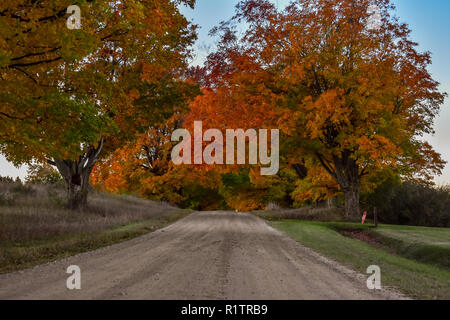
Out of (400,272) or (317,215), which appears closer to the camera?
(400,272)

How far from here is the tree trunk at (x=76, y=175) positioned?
19.8m

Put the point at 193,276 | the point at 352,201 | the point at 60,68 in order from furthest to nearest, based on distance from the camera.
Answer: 1. the point at 352,201
2. the point at 60,68
3. the point at 193,276

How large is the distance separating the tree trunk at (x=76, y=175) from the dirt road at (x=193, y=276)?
984cm

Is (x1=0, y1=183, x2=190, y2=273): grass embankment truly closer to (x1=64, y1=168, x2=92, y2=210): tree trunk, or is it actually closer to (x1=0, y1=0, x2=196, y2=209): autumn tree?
(x1=64, y1=168, x2=92, y2=210): tree trunk

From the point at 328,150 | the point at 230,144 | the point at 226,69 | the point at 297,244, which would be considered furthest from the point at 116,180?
the point at 297,244

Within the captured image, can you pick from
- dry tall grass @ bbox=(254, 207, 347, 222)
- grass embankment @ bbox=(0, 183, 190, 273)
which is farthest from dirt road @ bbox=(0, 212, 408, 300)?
dry tall grass @ bbox=(254, 207, 347, 222)

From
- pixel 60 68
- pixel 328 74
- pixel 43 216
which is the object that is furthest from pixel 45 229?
pixel 328 74

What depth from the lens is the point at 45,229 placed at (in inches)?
521

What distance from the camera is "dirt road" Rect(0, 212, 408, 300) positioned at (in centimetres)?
598

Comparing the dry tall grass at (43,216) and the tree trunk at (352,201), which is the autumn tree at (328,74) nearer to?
the tree trunk at (352,201)

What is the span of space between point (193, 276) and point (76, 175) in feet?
49.5

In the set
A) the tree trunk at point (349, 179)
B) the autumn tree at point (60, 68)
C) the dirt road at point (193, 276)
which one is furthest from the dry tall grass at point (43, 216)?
the tree trunk at point (349, 179)

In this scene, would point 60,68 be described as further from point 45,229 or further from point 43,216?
point 43,216

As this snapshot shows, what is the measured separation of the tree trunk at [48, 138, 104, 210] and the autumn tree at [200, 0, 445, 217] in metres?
8.59
